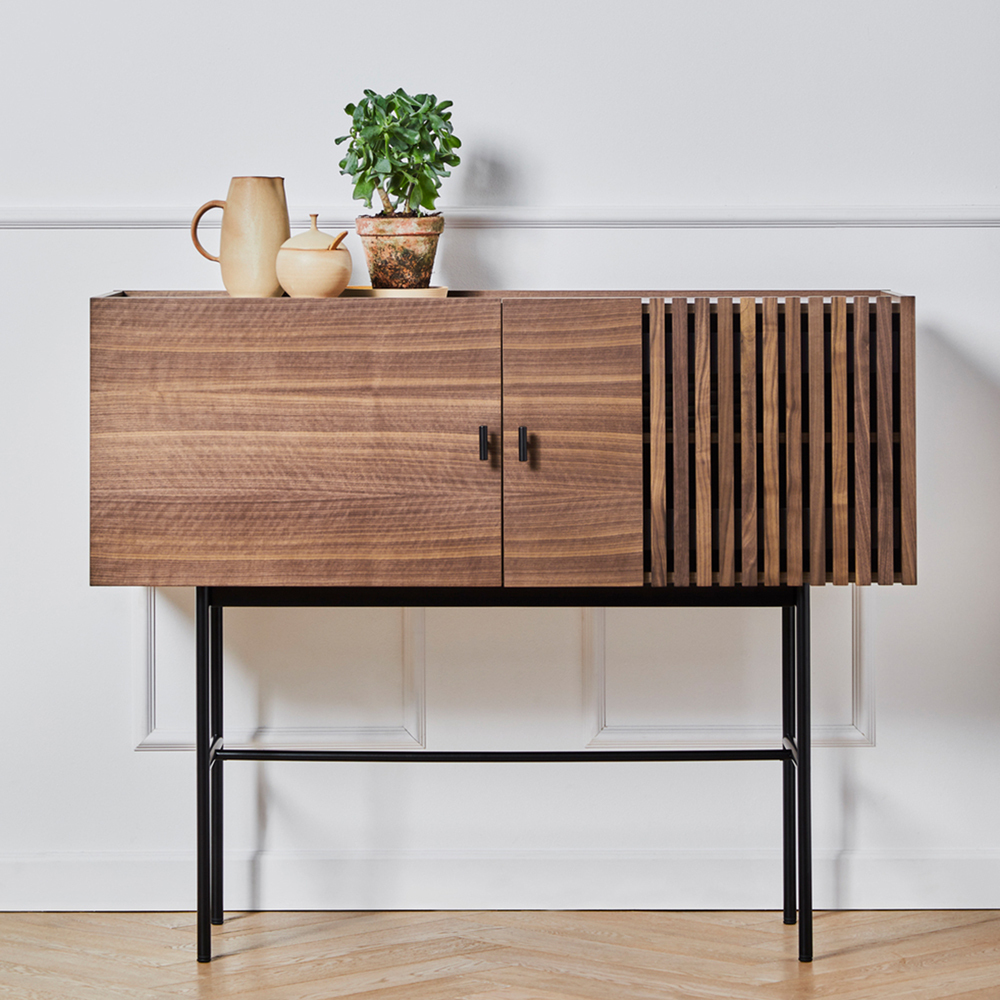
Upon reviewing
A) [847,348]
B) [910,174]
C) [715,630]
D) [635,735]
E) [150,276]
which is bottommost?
[635,735]

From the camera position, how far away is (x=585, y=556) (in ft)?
4.76

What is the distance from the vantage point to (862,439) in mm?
1437

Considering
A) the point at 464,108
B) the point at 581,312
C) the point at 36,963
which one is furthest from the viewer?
the point at 464,108

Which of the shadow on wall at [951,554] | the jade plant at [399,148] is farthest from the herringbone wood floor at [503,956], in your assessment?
the jade plant at [399,148]

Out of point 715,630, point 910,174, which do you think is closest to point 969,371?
point 910,174

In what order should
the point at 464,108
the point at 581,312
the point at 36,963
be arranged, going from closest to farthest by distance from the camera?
the point at 581,312, the point at 36,963, the point at 464,108

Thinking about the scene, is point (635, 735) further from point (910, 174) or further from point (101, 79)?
point (101, 79)

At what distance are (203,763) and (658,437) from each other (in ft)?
2.76

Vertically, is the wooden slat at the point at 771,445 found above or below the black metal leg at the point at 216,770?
above

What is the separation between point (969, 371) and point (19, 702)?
1.75 metres

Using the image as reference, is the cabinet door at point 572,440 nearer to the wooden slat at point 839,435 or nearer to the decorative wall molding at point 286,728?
the wooden slat at point 839,435

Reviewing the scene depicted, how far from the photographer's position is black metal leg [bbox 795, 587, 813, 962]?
1573 millimetres

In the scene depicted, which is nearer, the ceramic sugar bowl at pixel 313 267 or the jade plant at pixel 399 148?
the ceramic sugar bowl at pixel 313 267

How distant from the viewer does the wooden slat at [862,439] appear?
143 centimetres
